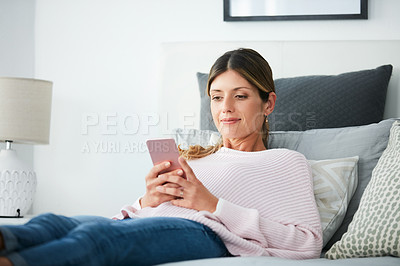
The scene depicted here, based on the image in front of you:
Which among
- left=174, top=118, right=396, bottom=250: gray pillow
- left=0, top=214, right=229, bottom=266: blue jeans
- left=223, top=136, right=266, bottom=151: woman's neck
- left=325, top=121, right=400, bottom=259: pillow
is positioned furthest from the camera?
left=223, top=136, right=266, bottom=151: woman's neck

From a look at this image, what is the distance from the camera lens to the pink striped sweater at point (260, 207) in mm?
1476

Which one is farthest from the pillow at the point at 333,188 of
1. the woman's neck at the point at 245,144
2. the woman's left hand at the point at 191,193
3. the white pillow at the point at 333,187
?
the woman's left hand at the point at 191,193

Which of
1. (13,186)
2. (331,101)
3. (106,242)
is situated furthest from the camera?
(13,186)

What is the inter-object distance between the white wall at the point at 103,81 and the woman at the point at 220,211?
2.59 ft

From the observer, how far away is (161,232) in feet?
4.16

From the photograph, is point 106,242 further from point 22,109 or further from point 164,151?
point 22,109

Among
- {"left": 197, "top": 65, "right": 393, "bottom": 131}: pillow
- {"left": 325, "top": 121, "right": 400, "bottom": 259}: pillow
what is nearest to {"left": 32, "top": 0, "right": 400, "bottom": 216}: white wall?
{"left": 197, "top": 65, "right": 393, "bottom": 131}: pillow

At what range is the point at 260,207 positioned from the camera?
161 cm

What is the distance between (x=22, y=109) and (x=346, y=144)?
1.55 meters

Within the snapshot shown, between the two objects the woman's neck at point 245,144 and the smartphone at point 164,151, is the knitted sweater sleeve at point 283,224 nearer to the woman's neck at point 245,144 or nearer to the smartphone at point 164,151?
the smartphone at point 164,151

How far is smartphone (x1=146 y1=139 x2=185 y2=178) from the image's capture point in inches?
60.0

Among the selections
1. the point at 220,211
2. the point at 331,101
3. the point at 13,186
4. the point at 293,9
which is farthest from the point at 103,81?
the point at 220,211

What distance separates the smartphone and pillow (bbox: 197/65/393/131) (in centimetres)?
76

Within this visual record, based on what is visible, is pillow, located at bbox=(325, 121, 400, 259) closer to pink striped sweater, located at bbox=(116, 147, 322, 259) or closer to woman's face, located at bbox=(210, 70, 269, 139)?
pink striped sweater, located at bbox=(116, 147, 322, 259)
